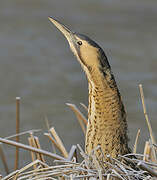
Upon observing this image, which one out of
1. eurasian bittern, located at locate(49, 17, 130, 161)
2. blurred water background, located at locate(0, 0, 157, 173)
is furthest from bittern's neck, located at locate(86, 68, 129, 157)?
blurred water background, located at locate(0, 0, 157, 173)

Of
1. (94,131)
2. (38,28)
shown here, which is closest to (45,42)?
(38,28)

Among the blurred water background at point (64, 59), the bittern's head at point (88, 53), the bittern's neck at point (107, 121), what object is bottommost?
the bittern's neck at point (107, 121)

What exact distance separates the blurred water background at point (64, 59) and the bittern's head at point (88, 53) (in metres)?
1.92

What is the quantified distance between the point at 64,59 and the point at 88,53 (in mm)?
2771

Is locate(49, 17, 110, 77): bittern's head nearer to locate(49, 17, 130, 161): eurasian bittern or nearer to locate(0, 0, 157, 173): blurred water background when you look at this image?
locate(49, 17, 130, 161): eurasian bittern

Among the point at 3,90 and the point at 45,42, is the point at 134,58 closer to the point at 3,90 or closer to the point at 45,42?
the point at 45,42

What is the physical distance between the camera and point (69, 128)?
4.89 m

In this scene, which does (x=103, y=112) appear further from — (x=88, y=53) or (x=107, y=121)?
(x=88, y=53)

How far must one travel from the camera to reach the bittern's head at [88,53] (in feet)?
8.57

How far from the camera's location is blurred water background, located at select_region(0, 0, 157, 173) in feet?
16.3

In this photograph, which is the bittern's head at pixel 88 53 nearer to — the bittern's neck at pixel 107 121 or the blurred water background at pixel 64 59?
Result: the bittern's neck at pixel 107 121

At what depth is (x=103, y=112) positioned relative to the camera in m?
2.72

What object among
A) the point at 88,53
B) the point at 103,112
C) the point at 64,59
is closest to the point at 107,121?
the point at 103,112

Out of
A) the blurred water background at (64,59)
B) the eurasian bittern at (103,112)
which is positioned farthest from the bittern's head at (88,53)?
the blurred water background at (64,59)
